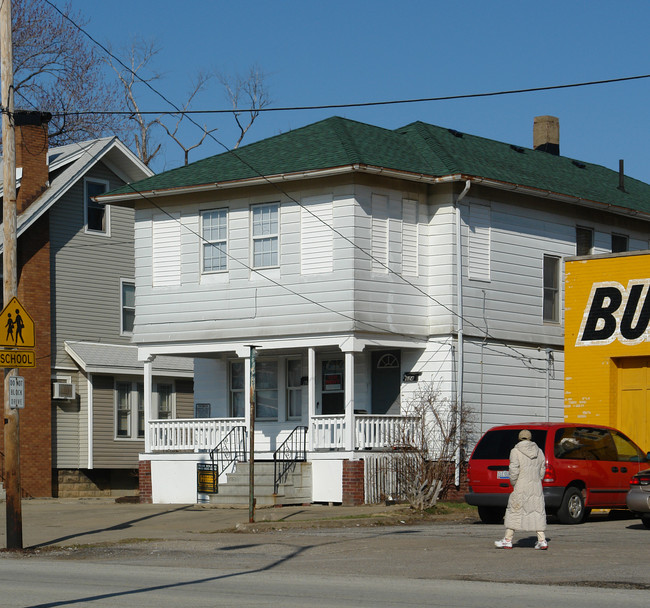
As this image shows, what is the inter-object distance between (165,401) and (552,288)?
42.1ft

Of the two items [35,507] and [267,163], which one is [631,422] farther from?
[35,507]

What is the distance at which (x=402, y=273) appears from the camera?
26562 millimetres

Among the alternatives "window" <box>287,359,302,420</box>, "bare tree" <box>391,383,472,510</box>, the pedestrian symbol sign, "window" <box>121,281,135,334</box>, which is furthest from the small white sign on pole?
"window" <box>121,281,135,334</box>

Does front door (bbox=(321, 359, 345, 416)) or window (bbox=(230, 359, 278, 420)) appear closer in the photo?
front door (bbox=(321, 359, 345, 416))

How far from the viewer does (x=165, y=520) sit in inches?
914

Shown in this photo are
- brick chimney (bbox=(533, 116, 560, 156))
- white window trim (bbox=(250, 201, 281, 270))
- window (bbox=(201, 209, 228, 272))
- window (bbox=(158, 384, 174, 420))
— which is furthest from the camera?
window (bbox=(158, 384, 174, 420))

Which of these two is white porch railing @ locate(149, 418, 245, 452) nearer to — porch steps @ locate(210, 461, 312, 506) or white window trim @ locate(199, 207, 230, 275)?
porch steps @ locate(210, 461, 312, 506)

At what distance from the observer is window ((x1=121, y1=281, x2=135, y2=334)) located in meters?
35.8

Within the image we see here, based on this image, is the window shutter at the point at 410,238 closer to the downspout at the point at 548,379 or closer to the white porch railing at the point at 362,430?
the white porch railing at the point at 362,430

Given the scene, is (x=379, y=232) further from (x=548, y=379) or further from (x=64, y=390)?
(x=64, y=390)

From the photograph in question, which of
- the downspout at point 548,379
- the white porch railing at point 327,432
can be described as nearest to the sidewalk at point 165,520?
the white porch railing at point 327,432

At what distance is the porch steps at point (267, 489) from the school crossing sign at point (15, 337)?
8497 mm

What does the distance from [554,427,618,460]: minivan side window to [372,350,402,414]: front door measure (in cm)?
676

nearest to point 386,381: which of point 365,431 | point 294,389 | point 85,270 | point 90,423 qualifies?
point 365,431
